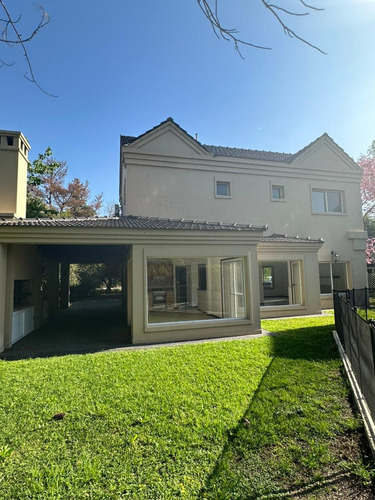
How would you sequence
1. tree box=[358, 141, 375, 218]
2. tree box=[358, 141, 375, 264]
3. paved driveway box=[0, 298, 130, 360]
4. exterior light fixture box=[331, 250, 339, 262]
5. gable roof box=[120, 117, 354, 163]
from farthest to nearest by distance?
tree box=[358, 141, 375, 218]
tree box=[358, 141, 375, 264]
gable roof box=[120, 117, 354, 163]
exterior light fixture box=[331, 250, 339, 262]
paved driveway box=[0, 298, 130, 360]

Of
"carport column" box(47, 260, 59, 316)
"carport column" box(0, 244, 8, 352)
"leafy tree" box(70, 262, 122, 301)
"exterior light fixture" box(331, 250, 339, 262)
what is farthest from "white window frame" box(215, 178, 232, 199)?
"leafy tree" box(70, 262, 122, 301)

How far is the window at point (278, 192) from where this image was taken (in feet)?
54.9

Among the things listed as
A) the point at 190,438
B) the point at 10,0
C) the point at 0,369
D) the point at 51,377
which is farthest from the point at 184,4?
the point at 0,369

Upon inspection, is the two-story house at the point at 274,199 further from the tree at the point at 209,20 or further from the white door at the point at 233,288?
the tree at the point at 209,20

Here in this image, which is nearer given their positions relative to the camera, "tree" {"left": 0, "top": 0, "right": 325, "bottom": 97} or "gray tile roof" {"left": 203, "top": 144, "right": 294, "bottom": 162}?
"tree" {"left": 0, "top": 0, "right": 325, "bottom": 97}

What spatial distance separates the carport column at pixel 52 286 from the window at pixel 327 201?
15838 millimetres

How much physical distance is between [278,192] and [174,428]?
15.2 metres

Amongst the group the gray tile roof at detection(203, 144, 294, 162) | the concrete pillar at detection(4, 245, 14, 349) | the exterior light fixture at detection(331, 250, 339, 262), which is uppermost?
the gray tile roof at detection(203, 144, 294, 162)

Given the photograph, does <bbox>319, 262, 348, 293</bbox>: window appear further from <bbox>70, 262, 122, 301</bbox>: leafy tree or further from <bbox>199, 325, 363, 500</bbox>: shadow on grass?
<bbox>70, 262, 122, 301</bbox>: leafy tree

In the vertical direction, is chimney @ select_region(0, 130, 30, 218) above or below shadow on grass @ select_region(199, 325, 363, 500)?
above

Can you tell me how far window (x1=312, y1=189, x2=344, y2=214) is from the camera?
17266 millimetres

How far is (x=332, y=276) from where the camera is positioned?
1656 centimetres

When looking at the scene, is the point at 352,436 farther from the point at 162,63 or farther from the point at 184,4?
the point at 162,63

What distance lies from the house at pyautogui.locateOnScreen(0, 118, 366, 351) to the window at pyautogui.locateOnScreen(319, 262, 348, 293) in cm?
7
